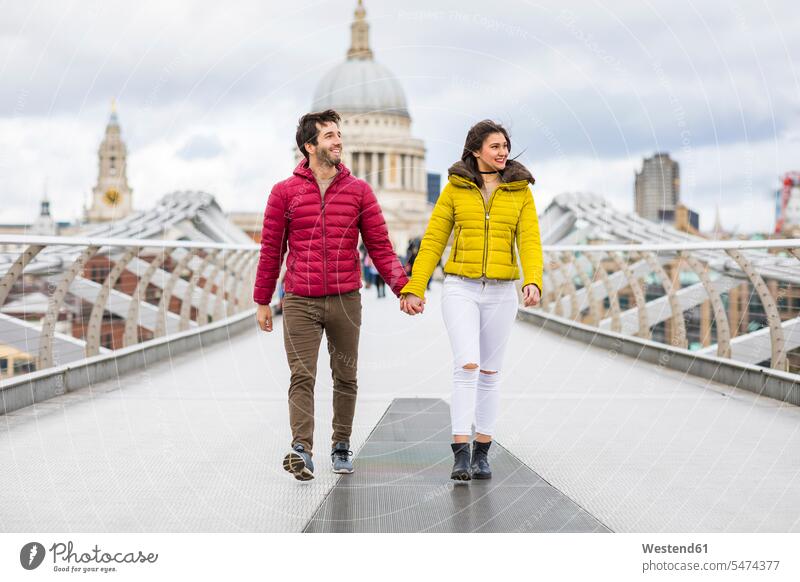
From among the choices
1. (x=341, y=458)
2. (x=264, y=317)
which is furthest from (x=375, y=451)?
(x=264, y=317)

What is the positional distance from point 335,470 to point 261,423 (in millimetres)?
1393

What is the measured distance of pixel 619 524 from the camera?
154 inches

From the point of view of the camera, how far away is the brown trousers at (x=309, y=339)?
4.68 meters

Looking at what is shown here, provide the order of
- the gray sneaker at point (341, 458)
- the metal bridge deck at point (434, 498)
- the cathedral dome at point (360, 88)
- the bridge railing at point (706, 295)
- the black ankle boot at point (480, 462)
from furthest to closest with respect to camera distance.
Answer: the cathedral dome at point (360, 88) < the bridge railing at point (706, 295) < the gray sneaker at point (341, 458) < the black ankle boot at point (480, 462) < the metal bridge deck at point (434, 498)

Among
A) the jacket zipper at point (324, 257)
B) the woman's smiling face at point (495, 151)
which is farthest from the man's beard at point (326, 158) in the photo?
the woman's smiling face at point (495, 151)

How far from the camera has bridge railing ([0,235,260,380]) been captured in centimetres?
624

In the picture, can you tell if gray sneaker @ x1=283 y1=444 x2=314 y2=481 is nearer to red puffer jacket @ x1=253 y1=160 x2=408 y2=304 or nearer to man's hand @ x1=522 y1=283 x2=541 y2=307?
red puffer jacket @ x1=253 y1=160 x2=408 y2=304
